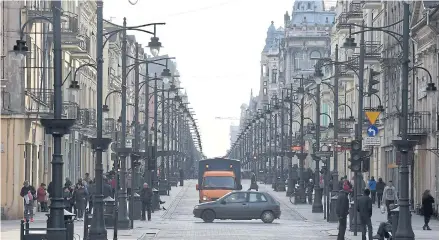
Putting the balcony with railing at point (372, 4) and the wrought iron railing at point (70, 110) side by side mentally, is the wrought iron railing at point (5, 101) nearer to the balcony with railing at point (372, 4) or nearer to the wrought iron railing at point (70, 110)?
the wrought iron railing at point (70, 110)

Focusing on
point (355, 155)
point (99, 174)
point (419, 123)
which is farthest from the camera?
point (419, 123)

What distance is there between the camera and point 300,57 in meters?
190

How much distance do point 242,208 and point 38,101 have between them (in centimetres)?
950

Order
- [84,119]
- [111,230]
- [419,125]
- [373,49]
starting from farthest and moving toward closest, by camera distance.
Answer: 1. [373,49]
2. [84,119]
3. [419,125]
4. [111,230]

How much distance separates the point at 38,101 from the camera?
52688 mm

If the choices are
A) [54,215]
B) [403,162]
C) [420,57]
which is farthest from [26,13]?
[54,215]

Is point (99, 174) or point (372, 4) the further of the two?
point (372, 4)

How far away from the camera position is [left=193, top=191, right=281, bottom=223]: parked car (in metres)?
50.8

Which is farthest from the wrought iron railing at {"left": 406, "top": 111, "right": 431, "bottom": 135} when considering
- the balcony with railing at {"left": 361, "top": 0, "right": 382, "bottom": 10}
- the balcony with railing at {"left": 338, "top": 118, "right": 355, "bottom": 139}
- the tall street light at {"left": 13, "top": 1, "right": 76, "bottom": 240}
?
the tall street light at {"left": 13, "top": 1, "right": 76, "bottom": 240}

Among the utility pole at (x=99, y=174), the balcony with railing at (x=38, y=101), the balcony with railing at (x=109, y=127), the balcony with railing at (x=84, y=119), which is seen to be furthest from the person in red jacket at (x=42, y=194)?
the balcony with railing at (x=109, y=127)

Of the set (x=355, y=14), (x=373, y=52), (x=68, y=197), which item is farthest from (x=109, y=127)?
(x=68, y=197)

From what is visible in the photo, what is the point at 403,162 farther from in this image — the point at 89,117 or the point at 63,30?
the point at 89,117

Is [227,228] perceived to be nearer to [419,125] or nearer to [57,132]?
[419,125]

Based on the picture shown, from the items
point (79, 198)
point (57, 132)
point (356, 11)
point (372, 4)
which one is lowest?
point (79, 198)
